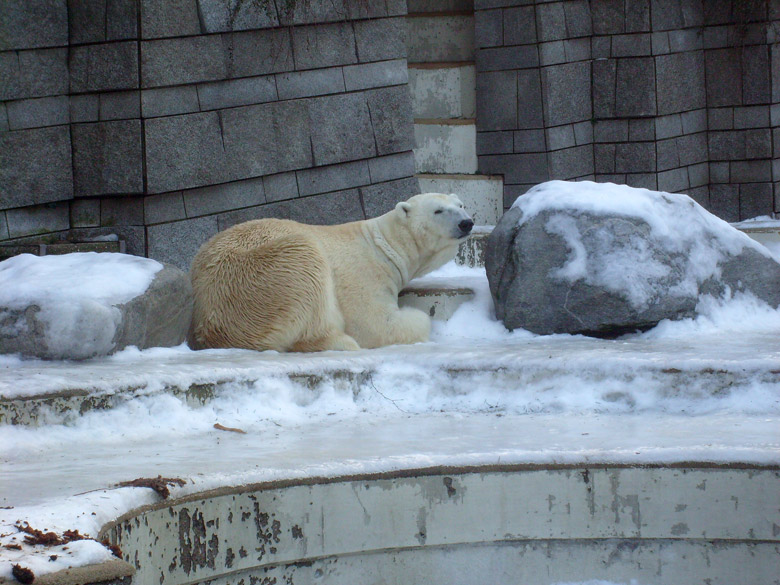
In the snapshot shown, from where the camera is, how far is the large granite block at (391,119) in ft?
22.8

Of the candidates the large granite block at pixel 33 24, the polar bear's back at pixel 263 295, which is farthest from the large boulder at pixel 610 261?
the large granite block at pixel 33 24

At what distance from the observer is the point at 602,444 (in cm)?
328

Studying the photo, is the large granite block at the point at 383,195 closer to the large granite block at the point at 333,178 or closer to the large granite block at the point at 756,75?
the large granite block at the point at 333,178

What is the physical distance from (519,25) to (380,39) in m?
1.67

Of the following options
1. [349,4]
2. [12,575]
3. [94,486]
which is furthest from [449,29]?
[12,575]

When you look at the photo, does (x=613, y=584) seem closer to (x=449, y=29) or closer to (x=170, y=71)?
(x=170, y=71)

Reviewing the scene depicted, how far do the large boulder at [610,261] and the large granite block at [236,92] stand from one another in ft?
7.08

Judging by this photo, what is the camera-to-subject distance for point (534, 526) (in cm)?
307

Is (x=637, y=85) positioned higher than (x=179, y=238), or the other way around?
(x=637, y=85)

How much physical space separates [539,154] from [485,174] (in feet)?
2.04

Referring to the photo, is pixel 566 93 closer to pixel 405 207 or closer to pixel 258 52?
pixel 258 52

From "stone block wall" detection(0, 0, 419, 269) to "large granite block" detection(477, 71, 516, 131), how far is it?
5.72 feet

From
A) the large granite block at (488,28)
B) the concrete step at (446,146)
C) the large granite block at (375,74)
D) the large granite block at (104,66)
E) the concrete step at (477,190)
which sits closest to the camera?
the large granite block at (104,66)

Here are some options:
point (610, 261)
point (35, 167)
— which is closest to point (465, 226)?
point (610, 261)
